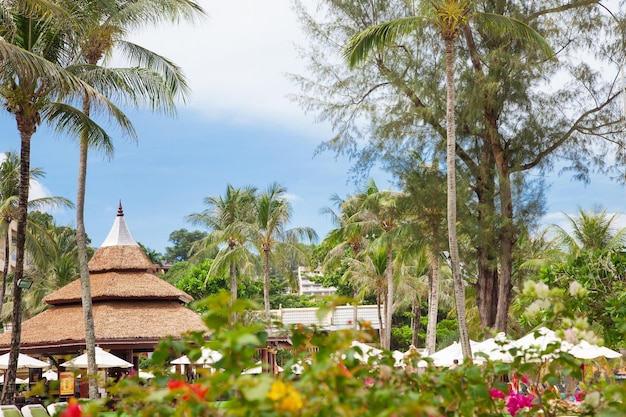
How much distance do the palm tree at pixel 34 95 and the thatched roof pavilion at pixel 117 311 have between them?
709 cm

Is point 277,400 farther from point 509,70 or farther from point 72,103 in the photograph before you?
point 509,70

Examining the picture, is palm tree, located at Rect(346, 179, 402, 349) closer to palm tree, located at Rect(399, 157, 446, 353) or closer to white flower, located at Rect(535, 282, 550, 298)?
palm tree, located at Rect(399, 157, 446, 353)

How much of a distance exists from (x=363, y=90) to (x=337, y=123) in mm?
1137

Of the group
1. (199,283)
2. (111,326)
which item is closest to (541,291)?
(111,326)

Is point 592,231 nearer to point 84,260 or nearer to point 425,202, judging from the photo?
point 425,202

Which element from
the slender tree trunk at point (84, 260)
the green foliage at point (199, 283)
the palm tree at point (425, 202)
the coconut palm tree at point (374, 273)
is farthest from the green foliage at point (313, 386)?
the green foliage at point (199, 283)

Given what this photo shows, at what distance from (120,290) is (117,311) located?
3.53ft

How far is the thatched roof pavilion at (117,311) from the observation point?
933 inches

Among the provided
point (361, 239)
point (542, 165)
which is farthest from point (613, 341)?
point (361, 239)

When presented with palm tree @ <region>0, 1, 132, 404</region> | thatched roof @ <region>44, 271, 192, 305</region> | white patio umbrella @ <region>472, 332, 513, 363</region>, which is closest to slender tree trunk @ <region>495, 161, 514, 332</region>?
white patio umbrella @ <region>472, 332, 513, 363</region>

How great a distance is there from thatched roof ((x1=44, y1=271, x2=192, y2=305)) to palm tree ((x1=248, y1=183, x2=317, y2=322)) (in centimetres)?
796

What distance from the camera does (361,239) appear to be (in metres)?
37.4

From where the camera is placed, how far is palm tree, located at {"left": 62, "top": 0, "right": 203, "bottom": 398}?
698 inches

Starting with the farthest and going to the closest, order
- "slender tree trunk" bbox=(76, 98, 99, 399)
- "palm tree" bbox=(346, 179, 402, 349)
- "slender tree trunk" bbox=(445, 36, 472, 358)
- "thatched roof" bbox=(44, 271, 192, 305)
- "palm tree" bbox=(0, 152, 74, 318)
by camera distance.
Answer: "palm tree" bbox=(346, 179, 402, 349), "palm tree" bbox=(0, 152, 74, 318), "thatched roof" bbox=(44, 271, 192, 305), "slender tree trunk" bbox=(76, 98, 99, 399), "slender tree trunk" bbox=(445, 36, 472, 358)
